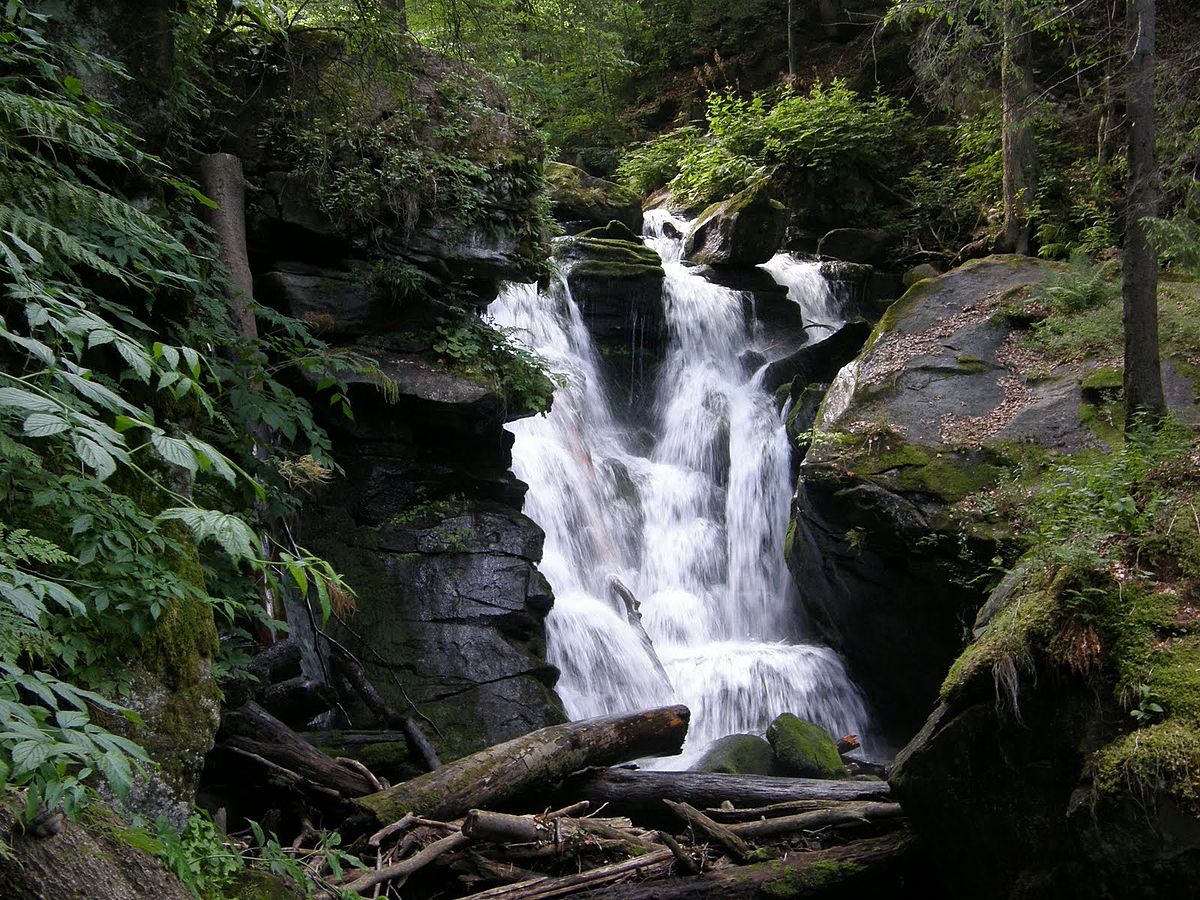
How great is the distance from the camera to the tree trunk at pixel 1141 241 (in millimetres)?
6172

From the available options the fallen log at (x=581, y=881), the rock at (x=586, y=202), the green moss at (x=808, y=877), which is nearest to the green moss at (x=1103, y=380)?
the green moss at (x=808, y=877)

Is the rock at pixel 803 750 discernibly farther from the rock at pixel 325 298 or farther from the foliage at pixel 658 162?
the foliage at pixel 658 162

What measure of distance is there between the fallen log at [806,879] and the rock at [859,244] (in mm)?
13264


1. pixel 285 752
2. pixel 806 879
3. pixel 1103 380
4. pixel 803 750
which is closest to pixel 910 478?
pixel 1103 380

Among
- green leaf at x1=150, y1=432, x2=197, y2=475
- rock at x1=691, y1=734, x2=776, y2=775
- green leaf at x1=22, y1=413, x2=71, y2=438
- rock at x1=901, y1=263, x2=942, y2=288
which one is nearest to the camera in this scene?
green leaf at x1=22, y1=413, x2=71, y2=438

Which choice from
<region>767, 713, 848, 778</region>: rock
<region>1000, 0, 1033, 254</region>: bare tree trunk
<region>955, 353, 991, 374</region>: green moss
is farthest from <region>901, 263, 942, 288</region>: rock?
<region>767, 713, 848, 778</region>: rock

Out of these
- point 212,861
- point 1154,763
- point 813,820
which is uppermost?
point 212,861

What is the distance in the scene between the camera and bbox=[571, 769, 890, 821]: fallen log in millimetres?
5652

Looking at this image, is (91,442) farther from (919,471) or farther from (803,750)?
(919,471)

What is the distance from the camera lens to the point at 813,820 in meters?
5.23

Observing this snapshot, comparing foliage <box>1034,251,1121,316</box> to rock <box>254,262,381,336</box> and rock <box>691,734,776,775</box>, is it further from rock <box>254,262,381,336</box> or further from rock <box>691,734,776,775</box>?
rock <box>254,262,381,336</box>

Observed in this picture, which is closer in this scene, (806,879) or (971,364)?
(806,879)

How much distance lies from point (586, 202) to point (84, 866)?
622 inches

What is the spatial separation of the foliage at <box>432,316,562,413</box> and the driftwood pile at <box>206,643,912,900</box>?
4.27 meters
